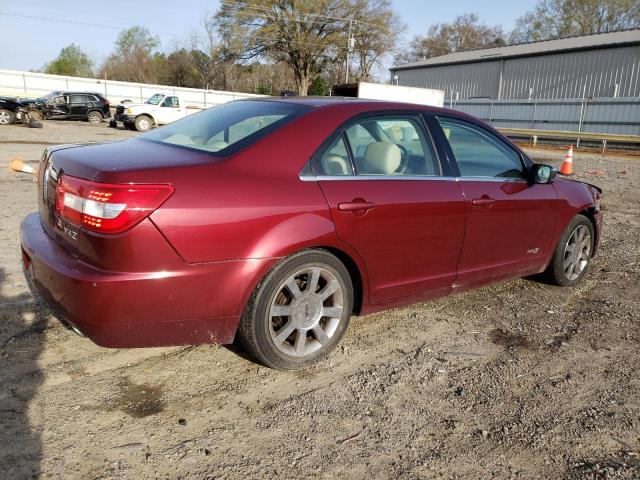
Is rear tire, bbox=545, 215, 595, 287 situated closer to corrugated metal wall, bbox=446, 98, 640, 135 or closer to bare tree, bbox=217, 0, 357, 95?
corrugated metal wall, bbox=446, 98, 640, 135

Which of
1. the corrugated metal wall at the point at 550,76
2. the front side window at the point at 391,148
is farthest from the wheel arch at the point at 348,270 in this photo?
the corrugated metal wall at the point at 550,76

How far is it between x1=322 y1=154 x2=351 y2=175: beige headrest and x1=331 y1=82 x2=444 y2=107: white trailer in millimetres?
15622

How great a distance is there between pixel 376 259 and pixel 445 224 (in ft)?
2.03

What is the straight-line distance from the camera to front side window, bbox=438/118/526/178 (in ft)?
12.5

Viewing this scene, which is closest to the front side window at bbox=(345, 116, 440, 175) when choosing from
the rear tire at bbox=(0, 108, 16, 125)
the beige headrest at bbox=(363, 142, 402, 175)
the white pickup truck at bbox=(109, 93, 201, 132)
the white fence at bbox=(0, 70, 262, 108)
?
the beige headrest at bbox=(363, 142, 402, 175)

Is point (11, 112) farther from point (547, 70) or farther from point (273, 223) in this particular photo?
point (547, 70)

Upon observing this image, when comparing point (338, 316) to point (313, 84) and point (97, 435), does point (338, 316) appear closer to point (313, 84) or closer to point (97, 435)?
point (97, 435)

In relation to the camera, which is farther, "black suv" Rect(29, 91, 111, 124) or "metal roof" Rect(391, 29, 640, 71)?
"metal roof" Rect(391, 29, 640, 71)

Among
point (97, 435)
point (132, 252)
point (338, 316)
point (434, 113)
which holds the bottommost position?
point (97, 435)

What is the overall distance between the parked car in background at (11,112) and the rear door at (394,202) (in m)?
22.5

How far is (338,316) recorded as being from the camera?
3.22m

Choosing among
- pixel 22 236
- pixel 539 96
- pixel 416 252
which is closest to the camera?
pixel 22 236

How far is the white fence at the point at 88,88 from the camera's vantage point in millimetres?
34469

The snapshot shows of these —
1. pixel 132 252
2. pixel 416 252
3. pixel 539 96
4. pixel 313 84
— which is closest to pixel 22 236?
pixel 132 252
